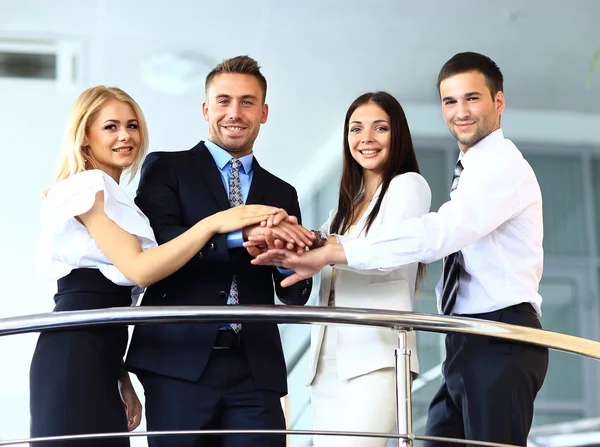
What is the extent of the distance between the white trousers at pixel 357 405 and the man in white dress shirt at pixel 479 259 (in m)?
0.17

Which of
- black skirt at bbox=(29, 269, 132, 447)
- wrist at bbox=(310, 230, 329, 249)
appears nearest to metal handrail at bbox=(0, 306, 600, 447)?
black skirt at bbox=(29, 269, 132, 447)

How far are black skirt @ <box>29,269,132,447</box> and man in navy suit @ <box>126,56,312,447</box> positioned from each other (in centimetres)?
9

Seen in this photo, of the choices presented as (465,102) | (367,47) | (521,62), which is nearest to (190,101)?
(367,47)

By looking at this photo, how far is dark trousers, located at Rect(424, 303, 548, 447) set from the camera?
2471 mm

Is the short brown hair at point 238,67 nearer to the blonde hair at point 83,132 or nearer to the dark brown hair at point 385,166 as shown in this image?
the blonde hair at point 83,132

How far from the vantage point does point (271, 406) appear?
245 cm

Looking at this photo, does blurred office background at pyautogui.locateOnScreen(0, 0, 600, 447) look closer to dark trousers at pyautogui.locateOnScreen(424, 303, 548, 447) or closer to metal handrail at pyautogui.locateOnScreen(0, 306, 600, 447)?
dark trousers at pyautogui.locateOnScreen(424, 303, 548, 447)

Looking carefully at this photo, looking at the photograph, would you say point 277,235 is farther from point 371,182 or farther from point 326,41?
point 326,41

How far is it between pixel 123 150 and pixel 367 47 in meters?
4.04

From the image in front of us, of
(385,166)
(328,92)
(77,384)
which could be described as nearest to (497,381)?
(385,166)

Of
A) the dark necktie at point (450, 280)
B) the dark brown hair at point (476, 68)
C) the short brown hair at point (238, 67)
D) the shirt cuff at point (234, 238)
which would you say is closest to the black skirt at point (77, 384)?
the shirt cuff at point (234, 238)

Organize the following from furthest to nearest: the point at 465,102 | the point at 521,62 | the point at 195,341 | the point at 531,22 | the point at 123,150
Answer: the point at 521,62
the point at 531,22
the point at 465,102
the point at 123,150
the point at 195,341

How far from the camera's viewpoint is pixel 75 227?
248cm

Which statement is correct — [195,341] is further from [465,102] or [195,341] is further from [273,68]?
[273,68]
